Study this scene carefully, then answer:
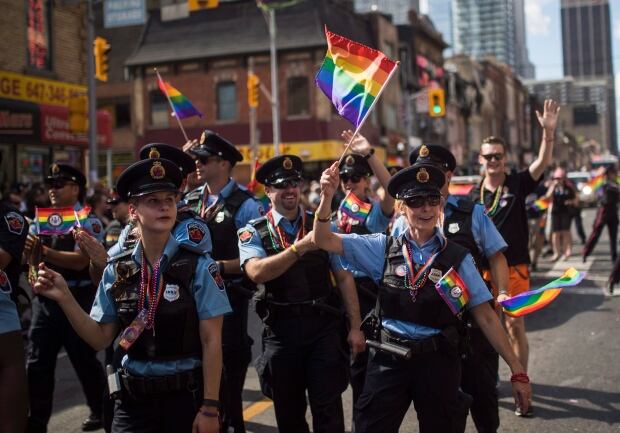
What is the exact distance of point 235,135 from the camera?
118ft

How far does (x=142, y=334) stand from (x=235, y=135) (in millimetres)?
32774

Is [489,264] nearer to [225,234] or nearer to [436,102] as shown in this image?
[225,234]

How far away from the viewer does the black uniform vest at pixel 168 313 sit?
356 centimetres

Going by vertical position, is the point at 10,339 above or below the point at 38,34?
below

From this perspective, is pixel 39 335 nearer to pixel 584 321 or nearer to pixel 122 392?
pixel 122 392

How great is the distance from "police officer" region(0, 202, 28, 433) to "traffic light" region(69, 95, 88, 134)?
13.2m

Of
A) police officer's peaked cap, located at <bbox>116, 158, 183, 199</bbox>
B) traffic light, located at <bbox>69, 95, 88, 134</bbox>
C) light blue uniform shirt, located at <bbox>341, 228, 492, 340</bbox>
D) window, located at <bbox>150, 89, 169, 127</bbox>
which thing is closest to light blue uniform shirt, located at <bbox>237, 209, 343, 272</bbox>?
light blue uniform shirt, located at <bbox>341, 228, 492, 340</bbox>

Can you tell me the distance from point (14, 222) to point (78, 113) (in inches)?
524

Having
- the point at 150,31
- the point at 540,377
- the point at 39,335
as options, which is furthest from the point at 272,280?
the point at 150,31

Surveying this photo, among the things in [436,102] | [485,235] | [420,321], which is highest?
[436,102]

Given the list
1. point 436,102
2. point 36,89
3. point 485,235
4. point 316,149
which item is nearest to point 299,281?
point 485,235

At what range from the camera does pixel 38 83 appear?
19.0m

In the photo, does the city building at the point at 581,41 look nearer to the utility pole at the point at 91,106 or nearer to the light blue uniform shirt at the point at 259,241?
the utility pole at the point at 91,106

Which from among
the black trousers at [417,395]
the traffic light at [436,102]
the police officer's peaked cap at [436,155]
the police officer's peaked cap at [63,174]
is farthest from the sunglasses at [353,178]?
the traffic light at [436,102]
